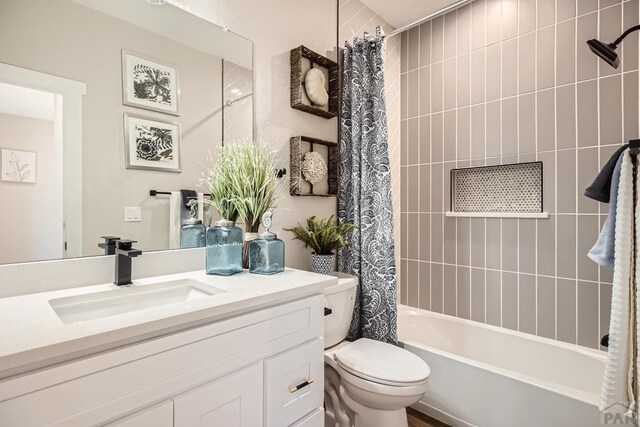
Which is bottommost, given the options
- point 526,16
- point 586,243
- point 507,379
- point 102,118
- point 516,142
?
point 507,379

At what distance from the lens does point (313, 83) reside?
1.84 meters

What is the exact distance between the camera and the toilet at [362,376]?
137cm

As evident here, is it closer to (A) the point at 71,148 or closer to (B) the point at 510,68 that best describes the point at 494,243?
(B) the point at 510,68

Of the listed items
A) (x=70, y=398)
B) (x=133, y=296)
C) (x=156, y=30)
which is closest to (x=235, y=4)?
(x=156, y=30)

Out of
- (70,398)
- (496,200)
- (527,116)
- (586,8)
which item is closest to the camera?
(70,398)

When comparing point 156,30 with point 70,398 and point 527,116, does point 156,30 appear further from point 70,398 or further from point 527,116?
point 527,116

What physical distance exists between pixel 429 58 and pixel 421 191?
1.05m

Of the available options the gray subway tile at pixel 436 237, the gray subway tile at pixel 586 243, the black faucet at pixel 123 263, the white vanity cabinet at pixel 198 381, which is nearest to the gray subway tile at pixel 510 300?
the gray subway tile at pixel 586 243

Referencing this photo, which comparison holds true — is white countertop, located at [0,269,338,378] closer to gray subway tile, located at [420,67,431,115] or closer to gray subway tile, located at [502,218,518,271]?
gray subway tile, located at [502,218,518,271]

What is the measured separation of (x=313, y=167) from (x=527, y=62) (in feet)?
5.11

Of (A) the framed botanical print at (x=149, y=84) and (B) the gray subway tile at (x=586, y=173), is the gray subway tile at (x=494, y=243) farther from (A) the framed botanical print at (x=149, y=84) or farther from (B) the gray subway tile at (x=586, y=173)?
(A) the framed botanical print at (x=149, y=84)

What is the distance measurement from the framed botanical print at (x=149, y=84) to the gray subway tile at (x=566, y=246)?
2212 millimetres

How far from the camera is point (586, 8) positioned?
5.94ft

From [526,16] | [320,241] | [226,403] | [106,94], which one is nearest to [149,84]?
[106,94]
